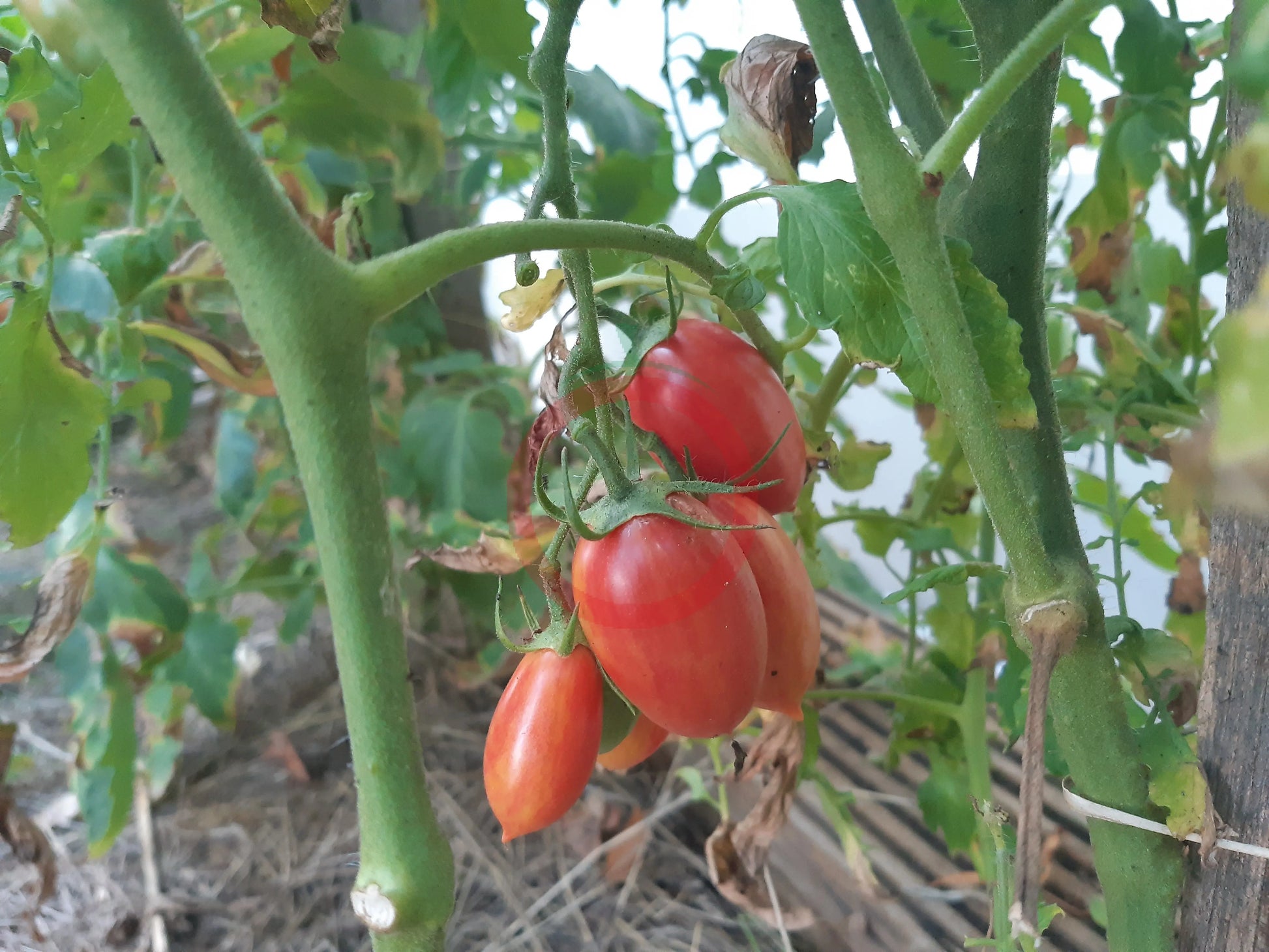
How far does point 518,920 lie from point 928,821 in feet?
1.34

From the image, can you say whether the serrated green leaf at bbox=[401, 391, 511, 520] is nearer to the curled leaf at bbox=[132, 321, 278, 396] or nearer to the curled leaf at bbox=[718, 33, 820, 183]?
the curled leaf at bbox=[132, 321, 278, 396]

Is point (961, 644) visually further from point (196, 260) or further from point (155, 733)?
point (155, 733)

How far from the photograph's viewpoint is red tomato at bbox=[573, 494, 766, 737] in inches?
12.2

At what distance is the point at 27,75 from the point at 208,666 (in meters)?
0.49

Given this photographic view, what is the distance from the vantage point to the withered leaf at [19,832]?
1.89 feet

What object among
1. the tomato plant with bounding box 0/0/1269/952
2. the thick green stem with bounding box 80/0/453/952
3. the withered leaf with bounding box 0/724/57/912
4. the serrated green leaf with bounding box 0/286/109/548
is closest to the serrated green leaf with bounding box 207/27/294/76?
the tomato plant with bounding box 0/0/1269/952

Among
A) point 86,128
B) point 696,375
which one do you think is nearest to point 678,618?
point 696,375

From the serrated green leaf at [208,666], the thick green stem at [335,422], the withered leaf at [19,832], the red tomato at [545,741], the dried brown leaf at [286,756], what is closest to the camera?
the thick green stem at [335,422]

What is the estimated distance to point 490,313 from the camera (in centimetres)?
121

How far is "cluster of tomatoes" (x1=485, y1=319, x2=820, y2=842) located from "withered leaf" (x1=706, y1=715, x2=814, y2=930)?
0.15 metres

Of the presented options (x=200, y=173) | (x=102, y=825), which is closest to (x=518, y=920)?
(x=102, y=825)

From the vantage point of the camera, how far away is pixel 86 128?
0.39m

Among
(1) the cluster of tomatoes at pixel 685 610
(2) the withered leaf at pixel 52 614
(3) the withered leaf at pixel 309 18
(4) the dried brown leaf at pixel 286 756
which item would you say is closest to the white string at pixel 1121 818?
(1) the cluster of tomatoes at pixel 685 610

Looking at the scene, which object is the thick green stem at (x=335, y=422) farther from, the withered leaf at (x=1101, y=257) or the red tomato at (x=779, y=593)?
the withered leaf at (x=1101, y=257)
